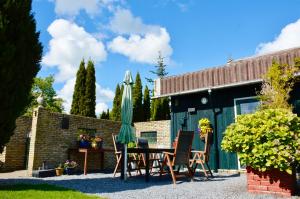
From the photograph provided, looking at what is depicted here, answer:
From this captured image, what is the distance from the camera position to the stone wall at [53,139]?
8.08m

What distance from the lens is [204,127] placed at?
28.8ft

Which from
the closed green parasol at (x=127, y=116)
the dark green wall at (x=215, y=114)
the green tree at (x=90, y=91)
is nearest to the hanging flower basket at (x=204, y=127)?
the dark green wall at (x=215, y=114)

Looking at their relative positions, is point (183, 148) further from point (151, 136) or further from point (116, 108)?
point (116, 108)

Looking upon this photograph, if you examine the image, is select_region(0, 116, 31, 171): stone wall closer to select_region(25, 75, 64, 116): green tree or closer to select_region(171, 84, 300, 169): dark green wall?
select_region(171, 84, 300, 169): dark green wall

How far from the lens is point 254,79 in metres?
7.96

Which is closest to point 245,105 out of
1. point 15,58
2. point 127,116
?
point 127,116

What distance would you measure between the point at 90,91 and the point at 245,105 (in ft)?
37.5

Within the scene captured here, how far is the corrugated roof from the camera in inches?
307

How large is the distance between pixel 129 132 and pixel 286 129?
3.54 metres

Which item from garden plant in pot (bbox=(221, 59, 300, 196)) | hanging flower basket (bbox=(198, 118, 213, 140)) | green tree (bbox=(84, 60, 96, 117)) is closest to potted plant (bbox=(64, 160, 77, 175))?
hanging flower basket (bbox=(198, 118, 213, 140))

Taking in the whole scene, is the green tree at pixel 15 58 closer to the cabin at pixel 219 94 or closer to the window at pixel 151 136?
the cabin at pixel 219 94

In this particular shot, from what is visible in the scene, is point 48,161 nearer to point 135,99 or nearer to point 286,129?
point 286,129

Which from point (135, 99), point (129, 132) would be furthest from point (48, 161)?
point (135, 99)

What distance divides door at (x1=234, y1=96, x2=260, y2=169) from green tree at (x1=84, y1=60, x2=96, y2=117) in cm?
1070
